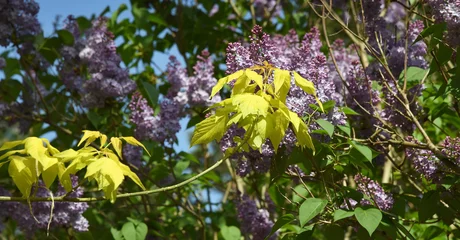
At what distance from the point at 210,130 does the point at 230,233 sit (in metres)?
1.57

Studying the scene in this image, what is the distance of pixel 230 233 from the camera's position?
2.85 m

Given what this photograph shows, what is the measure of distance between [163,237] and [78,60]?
2.99ft

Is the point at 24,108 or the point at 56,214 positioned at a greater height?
the point at 24,108

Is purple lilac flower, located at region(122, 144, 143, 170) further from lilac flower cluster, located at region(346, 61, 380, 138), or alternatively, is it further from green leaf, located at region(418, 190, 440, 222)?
green leaf, located at region(418, 190, 440, 222)

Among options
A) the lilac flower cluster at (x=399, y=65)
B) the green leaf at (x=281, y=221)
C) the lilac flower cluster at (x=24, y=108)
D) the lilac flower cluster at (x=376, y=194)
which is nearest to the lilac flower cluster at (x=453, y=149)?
the lilac flower cluster at (x=376, y=194)

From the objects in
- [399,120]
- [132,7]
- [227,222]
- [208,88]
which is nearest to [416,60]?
[399,120]

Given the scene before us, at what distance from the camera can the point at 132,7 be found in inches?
138

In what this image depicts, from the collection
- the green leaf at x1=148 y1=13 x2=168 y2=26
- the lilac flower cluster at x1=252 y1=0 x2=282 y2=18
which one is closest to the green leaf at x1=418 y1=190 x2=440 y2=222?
the green leaf at x1=148 y1=13 x2=168 y2=26

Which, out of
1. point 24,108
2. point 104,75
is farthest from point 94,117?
point 24,108

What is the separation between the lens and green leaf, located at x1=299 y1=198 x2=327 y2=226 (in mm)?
1708

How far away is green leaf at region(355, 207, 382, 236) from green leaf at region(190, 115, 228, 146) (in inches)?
20.3

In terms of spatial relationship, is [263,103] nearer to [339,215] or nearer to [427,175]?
[339,215]

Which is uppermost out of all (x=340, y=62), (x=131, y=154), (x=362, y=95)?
(x=340, y=62)

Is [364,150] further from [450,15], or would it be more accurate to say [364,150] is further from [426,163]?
[450,15]
